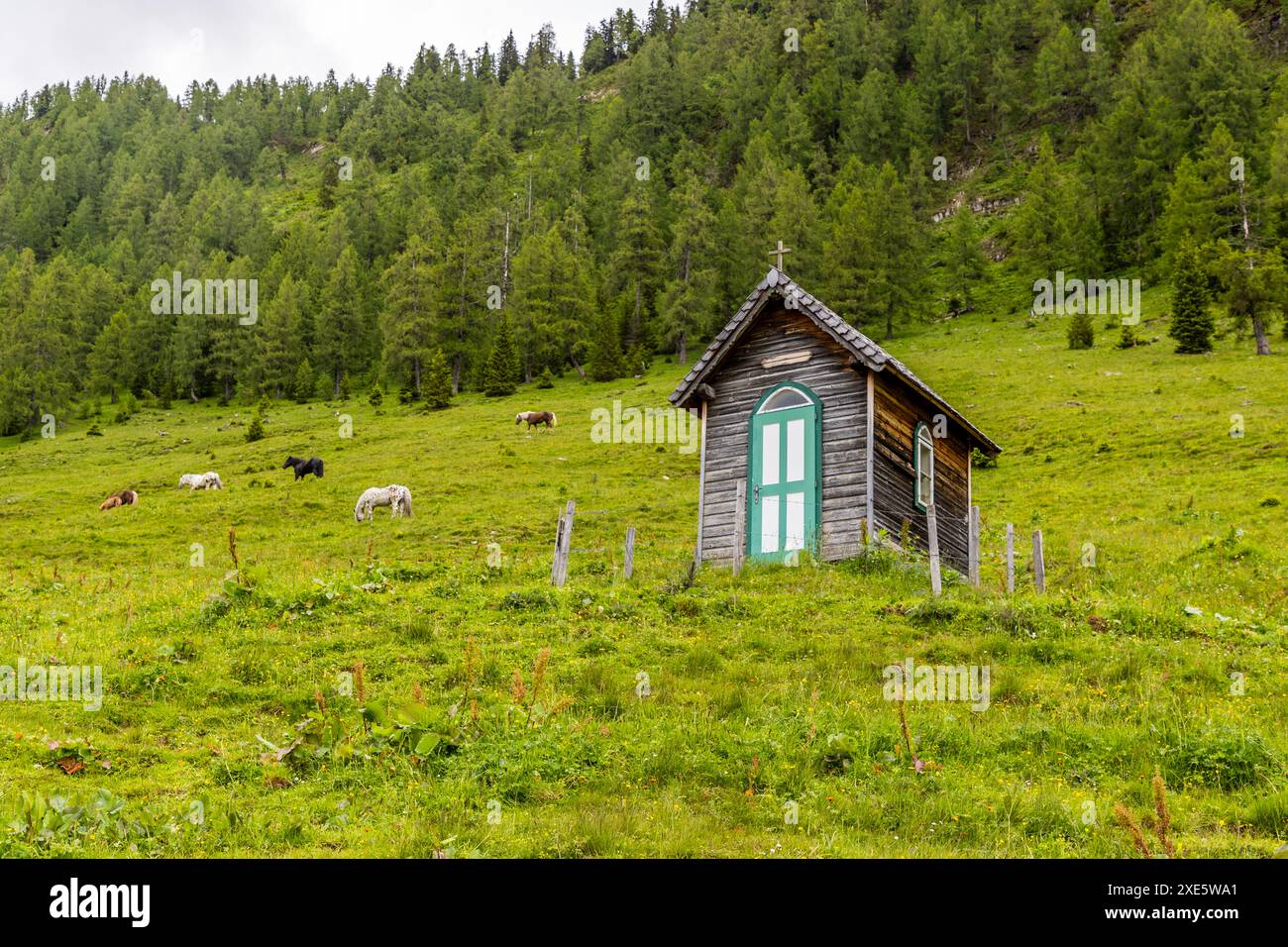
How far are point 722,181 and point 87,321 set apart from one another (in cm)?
7862

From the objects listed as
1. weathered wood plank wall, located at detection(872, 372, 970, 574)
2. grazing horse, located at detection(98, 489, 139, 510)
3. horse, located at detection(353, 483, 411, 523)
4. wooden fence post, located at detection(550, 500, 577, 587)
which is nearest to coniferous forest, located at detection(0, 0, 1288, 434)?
grazing horse, located at detection(98, 489, 139, 510)

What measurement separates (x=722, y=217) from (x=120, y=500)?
67.2 meters

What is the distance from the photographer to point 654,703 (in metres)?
13.1

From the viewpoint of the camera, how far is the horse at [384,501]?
122 ft

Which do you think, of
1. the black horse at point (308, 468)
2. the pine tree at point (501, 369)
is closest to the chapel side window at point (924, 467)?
the black horse at point (308, 468)

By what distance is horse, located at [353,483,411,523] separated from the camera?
37125 millimetres

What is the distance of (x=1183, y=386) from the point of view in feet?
160

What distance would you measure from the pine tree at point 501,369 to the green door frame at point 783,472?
55310 mm

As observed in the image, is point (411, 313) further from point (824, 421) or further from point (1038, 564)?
point (1038, 564)

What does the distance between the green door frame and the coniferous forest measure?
40.6 meters

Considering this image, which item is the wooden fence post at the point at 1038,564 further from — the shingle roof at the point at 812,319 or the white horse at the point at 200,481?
the white horse at the point at 200,481

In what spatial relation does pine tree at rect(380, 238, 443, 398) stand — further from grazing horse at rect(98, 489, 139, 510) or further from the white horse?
grazing horse at rect(98, 489, 139, 510)
